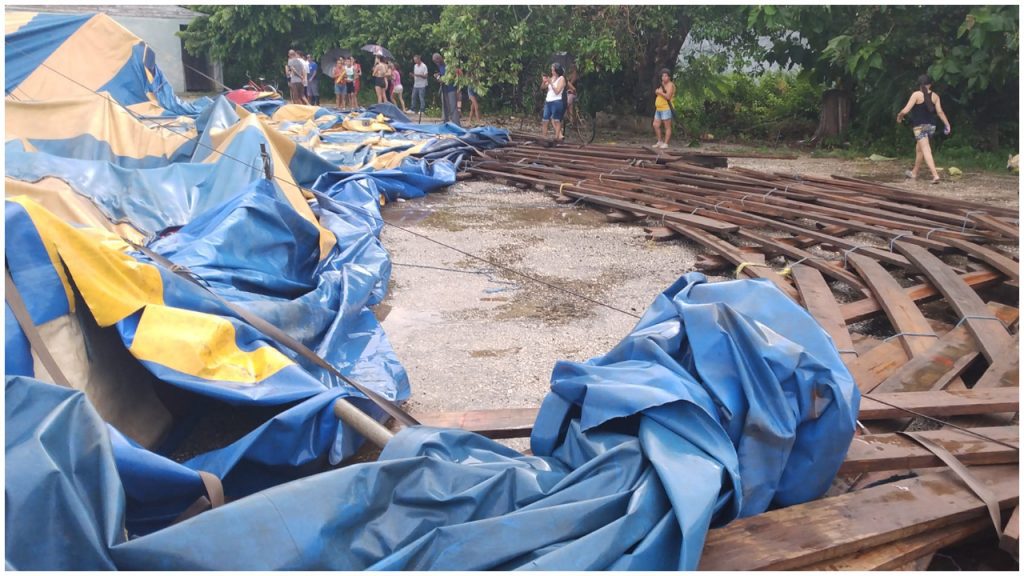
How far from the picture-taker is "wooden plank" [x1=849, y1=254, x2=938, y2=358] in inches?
164

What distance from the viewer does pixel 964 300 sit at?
472 centimetres

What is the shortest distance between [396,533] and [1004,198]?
915 centimetres

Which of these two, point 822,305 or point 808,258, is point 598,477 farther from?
point 808,258

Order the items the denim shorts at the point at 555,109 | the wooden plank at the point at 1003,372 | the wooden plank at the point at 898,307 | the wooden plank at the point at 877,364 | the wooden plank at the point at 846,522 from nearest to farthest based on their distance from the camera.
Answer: the wooden plank at the point at 846,522 → the wooden plank at the point at 1003,372 → the wooden plank at the point at 877,364 → the wooden plank at the point at 898,307 → the denim shorts at the point at 555,109

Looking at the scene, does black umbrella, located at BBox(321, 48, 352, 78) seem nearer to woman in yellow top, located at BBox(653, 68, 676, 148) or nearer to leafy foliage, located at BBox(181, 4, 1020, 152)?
leafy foliage, located at BBox(181, 4, 1020, 152)

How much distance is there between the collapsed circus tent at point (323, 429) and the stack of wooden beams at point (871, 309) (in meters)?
0.21

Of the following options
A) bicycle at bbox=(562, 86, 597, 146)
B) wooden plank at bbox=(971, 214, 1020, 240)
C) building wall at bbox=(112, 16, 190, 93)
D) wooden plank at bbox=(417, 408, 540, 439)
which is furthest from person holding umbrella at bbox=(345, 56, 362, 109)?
wooden plank at bbox=(417, 408, 540, 439)

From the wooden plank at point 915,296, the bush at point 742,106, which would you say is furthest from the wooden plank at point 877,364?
the bush at point 742,106

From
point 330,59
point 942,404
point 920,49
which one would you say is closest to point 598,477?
point 942,404

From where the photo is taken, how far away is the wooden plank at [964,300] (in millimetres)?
4031

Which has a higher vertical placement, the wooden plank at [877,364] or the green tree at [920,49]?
the green tree at [920,49]

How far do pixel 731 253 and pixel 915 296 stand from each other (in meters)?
1.40

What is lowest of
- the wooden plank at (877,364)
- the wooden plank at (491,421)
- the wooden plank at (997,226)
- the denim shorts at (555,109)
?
the wooden plank at (491,421)

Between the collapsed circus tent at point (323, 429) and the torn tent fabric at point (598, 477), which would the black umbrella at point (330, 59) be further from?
the torn tent fabric at point (598, 477)
